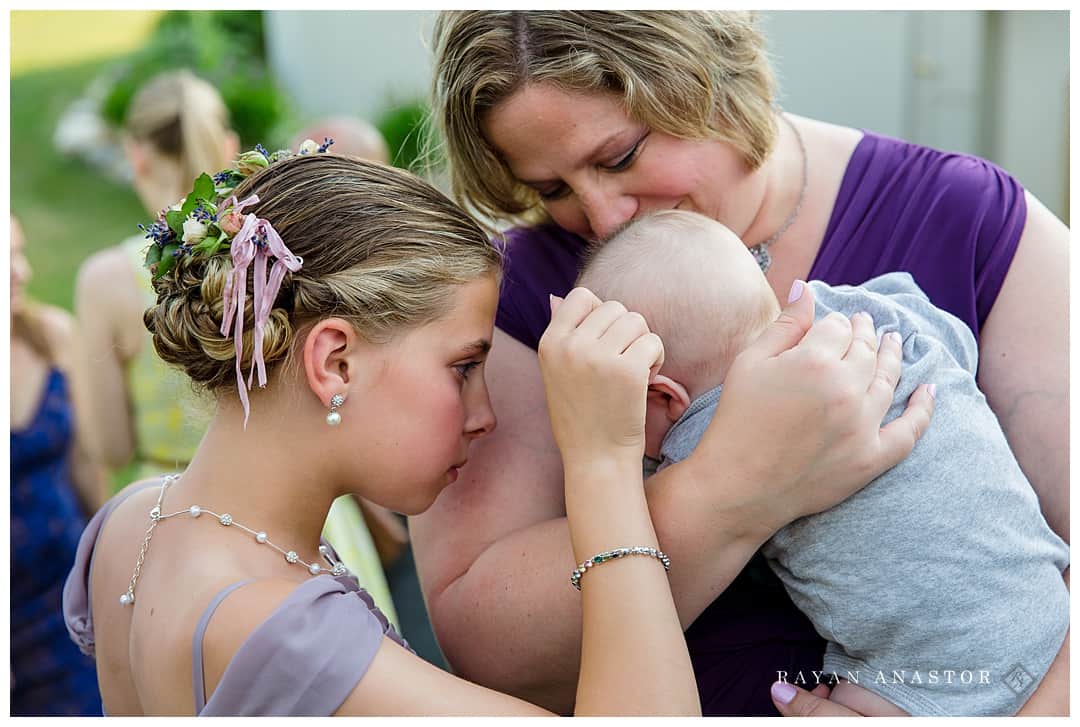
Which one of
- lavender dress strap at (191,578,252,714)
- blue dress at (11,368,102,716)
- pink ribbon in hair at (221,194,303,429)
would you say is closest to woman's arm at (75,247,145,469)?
blue dress at (11,368,102,716)

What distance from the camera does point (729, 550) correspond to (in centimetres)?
172

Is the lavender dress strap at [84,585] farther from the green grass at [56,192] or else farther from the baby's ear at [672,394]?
the green grass at [56,192]

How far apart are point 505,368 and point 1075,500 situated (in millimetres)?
1046

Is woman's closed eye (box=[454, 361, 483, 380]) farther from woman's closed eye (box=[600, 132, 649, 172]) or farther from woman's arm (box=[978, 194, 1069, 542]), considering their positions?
woman's arm (box=[978, 194, 1069, 542])

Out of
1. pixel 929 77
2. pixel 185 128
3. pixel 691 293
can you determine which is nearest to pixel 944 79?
pixel 929 77

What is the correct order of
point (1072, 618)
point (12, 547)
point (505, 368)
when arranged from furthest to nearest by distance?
point (12, 547) < point (505, 368) < point (1072, 618)

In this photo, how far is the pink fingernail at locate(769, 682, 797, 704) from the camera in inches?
72.2

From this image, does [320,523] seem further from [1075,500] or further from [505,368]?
[1075,500]

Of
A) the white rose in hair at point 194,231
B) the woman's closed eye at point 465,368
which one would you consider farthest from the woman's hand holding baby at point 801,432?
the white rose in hair at point 194,231

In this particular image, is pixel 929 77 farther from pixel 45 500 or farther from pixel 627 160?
pixel 627 160

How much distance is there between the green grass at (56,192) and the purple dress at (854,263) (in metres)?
9.06

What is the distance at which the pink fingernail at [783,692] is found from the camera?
6.01 feet

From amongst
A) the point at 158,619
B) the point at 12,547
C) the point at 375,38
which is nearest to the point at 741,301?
the point at 158,619

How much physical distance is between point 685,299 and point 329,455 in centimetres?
67
